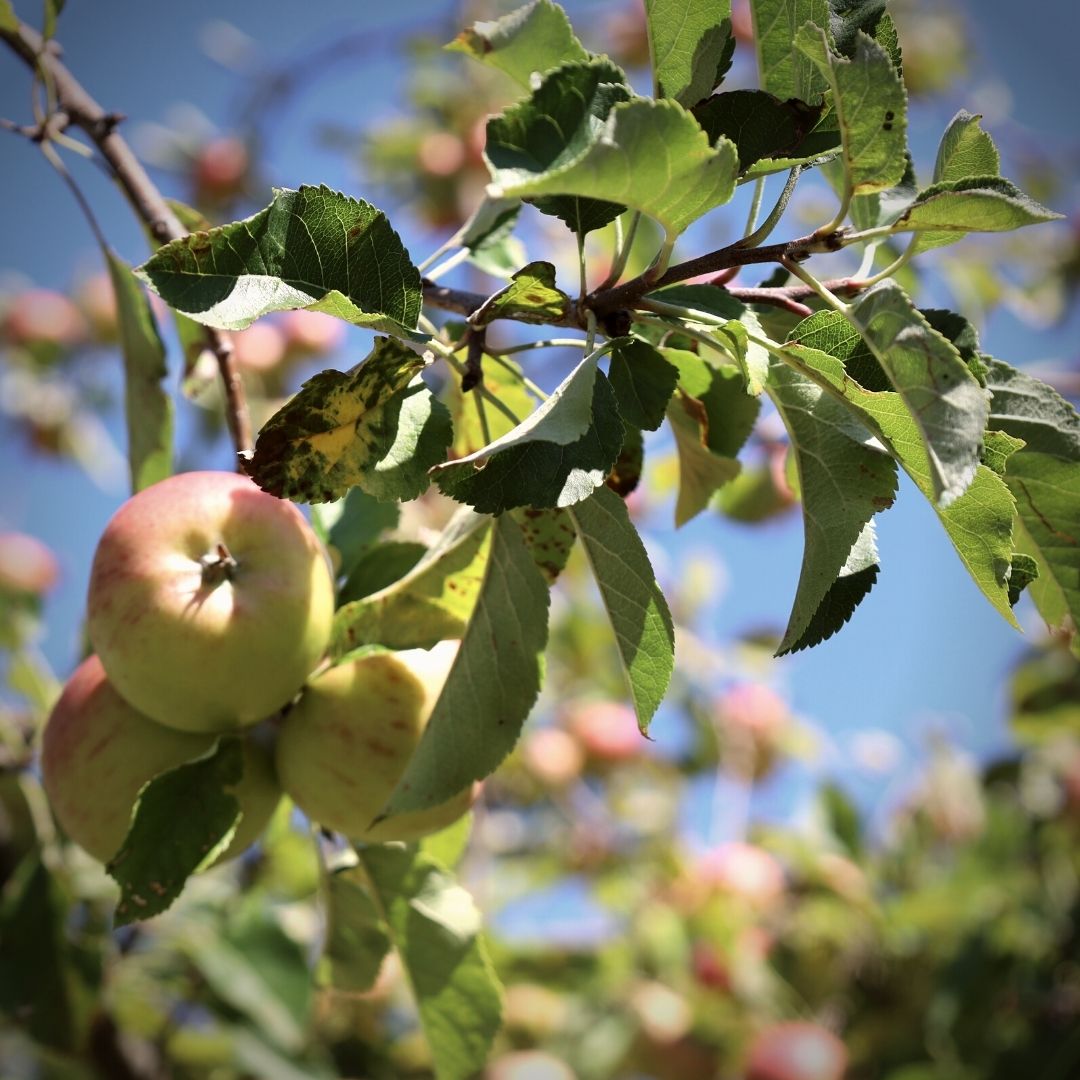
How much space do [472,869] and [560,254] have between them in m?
1.31

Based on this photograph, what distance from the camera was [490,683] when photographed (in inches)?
27.4

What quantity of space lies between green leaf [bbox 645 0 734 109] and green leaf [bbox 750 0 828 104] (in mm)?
17

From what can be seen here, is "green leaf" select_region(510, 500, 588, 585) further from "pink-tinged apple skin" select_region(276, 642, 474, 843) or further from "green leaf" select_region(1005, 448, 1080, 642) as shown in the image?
"green leaf" select_region(1005, 448, 1080, 642)

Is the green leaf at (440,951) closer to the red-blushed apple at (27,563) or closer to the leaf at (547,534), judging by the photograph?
the leaf at (547,534)

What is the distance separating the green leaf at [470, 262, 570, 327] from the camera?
61 cm

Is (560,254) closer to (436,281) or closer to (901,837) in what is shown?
(901,837)

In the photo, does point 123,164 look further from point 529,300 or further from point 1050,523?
point 1050,523

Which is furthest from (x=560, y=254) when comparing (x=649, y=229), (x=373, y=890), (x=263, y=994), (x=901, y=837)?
(x=373, y=890)

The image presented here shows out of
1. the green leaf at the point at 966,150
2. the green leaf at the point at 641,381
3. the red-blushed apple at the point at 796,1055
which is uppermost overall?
the green leaf at the point at 966,150

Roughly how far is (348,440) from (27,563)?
7.75ft

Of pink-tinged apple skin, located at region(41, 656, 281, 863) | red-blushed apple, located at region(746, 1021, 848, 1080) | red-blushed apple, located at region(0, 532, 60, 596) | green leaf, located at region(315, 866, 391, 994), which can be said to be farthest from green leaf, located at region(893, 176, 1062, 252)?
red-blushed apple, located at region(0, 532, 60, 596)

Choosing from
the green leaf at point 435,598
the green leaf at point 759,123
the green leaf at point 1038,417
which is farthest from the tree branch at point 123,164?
the green leaf at point 1038,417

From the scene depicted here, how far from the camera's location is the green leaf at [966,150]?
0.60 m

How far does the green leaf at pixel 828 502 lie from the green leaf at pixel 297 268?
0.73 ft
